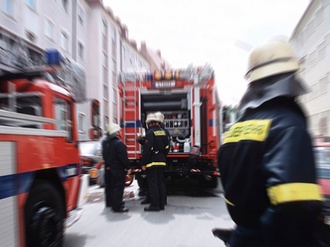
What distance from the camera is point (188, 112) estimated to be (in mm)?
8234

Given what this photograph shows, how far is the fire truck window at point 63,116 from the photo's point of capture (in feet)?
13.5

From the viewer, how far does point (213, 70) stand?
775 centimetres

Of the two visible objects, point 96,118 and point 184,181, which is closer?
point 96,118

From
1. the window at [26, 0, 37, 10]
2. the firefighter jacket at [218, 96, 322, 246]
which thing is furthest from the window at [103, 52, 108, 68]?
the firefighter jacket at [218, 96, 322, 246]

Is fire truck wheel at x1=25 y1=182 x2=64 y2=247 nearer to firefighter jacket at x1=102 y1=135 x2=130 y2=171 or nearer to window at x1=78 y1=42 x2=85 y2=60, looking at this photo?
firefighter jacket at x1=102 y1=135 x2=130 y2=171

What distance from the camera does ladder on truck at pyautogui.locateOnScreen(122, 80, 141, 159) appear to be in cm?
804

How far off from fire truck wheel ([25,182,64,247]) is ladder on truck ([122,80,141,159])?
4.21 metres

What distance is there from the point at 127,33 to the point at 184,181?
2360 centimetres

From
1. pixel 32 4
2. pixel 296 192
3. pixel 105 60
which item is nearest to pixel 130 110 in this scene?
pixel 296 192

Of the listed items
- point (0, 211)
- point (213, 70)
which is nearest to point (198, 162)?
point (213, 70)

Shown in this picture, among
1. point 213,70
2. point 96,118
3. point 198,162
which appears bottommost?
point 198,162

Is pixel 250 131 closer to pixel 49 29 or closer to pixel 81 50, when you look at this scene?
pixel 49 29

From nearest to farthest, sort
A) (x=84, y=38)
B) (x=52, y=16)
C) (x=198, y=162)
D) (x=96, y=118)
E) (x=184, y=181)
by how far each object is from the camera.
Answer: (x=96, y=118) → (x=198, y=162) → (x=184, y=181) → (x=52, y=16) → (x=84, y=38)

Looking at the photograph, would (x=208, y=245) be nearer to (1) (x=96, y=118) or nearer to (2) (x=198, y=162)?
(1) (x=96, y=118)
